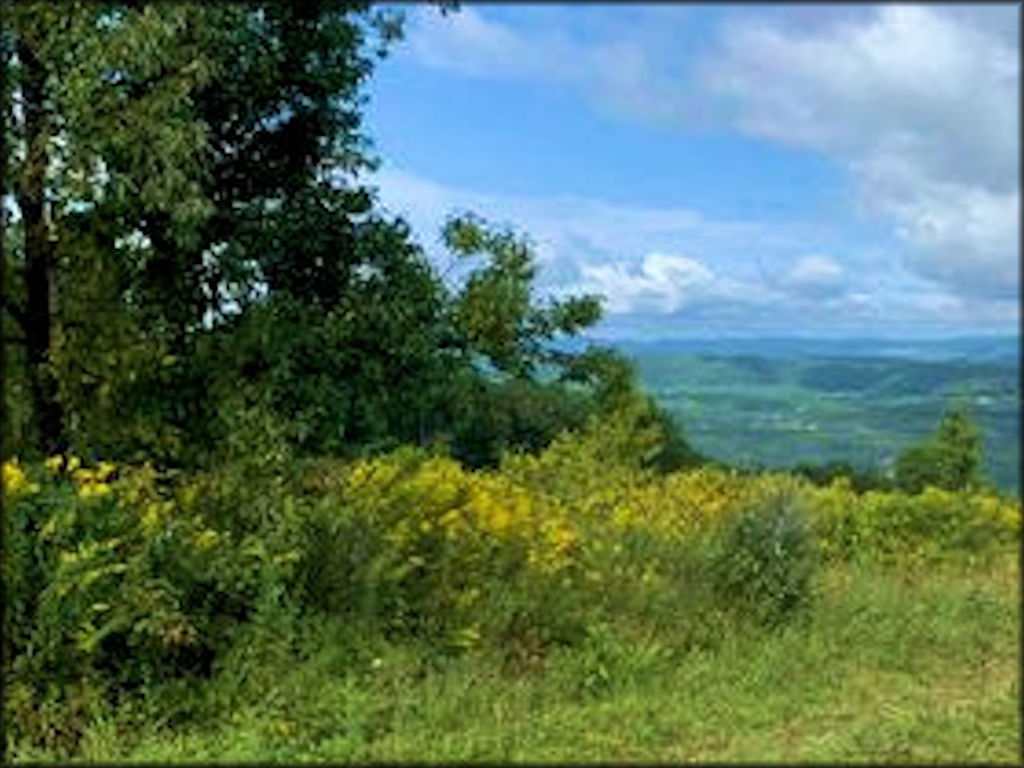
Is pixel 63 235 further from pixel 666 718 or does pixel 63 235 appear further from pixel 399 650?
pixel 666 718

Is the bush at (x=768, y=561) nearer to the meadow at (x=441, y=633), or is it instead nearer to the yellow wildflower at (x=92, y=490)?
the meadow at (x=441, y=633)

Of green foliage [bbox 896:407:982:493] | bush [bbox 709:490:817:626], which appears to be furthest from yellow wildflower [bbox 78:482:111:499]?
green foliage [bbox 896:407:982:493]

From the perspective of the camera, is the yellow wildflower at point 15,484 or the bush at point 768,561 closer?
the yellow wildflower at point 15,484

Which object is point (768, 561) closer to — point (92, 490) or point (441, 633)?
point (441, 633)

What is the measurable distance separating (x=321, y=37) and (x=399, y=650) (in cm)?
461

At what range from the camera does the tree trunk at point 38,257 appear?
398 inches

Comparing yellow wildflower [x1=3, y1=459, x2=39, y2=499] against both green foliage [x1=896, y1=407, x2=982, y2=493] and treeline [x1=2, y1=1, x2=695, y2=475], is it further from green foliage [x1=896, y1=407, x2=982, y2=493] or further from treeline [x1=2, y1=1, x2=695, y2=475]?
green foliage [x1=896, y1=407, x2=982, y2=493]

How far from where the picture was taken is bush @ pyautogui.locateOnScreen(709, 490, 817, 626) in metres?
11.2

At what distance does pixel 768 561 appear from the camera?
37.2 feet

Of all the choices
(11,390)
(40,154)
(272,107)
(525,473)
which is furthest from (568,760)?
(525,473)

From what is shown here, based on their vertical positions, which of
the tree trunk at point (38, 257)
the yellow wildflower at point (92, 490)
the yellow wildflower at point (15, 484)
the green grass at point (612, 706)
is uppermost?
the tree trunk at point (38, 257)

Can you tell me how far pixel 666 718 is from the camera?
28.1 feet

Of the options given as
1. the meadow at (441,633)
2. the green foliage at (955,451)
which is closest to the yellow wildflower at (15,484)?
the meadow at (441,633)

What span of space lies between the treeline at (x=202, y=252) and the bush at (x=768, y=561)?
2585 mm
